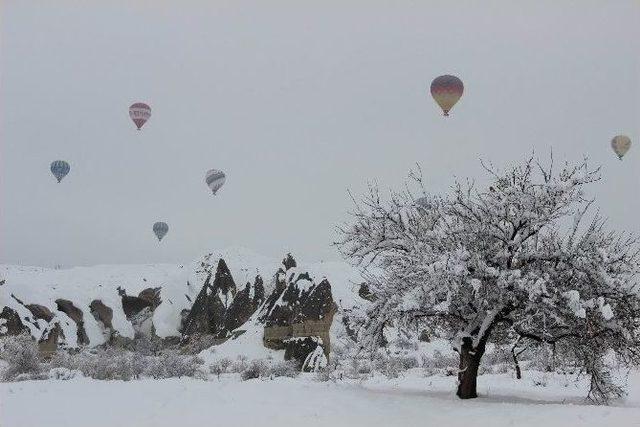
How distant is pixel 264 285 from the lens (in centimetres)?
6394

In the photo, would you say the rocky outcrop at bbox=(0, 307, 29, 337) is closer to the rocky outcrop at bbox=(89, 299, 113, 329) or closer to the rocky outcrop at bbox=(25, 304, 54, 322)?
the rocky outcrop at bbox=(25, 304, 54, 322)

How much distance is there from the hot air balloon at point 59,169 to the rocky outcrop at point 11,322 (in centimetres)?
1114

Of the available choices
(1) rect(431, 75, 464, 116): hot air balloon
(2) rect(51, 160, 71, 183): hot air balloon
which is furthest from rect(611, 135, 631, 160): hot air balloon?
(2) rect(51, 160, 71, 183): hot air balloon

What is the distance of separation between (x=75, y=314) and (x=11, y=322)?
13085mm

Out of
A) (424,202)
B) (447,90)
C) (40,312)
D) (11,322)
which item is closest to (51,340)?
(40,312)

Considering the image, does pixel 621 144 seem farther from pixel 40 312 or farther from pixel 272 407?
pixel 40 312

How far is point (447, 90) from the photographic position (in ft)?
90.6

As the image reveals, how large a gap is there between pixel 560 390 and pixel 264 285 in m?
47.4

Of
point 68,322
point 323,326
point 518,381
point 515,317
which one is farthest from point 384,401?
point 68,322

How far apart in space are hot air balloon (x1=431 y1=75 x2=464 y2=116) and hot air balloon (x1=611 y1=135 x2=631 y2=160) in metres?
14.6

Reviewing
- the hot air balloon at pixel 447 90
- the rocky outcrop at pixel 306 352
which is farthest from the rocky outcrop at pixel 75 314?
the hot air balloon at pixel 447 90

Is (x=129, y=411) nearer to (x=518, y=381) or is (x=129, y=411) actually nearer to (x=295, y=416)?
(x=295, y=416)

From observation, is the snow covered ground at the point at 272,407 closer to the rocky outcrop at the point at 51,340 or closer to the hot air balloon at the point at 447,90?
the hot air balloon at the point at 447,90

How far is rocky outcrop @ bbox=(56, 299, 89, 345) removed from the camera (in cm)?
5956
